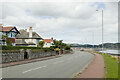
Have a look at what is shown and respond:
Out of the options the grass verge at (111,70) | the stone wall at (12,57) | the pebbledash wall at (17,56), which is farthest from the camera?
the pebbledash wall at (17,56)

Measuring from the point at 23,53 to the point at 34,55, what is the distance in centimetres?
415

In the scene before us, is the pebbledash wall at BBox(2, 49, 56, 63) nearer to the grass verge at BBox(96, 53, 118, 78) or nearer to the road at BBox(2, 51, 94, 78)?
the road at BBox(2, 51, 94, 78)

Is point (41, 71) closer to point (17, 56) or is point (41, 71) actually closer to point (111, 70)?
point (111, 70)

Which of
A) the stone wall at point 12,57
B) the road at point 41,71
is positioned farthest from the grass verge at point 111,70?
the stone wall at point 12,57

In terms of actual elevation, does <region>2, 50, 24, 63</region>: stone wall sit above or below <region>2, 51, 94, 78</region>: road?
above

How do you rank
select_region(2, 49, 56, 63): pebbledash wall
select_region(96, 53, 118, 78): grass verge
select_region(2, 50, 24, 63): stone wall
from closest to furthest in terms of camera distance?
select_region(96, 53, 118, 78): grass verge, select_region(2, 50, 24, 63): stone wall, select_region(2, 49, 56, 63): pebbledash wall

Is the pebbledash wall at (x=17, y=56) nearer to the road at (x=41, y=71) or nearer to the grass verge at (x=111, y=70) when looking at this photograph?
the road at (x=41, y=71)

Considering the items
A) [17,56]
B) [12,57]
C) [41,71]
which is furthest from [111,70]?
[17,56]

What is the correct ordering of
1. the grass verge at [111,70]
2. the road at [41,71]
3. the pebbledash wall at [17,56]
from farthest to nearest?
the pebbledash wall at [17,56] → the road at [41,71] → the grass verge at [111,70]

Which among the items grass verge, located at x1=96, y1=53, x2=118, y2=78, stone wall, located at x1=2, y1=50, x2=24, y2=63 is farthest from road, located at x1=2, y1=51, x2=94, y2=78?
stone wall, located at x1=2, y1=50, x2=24, y2=63

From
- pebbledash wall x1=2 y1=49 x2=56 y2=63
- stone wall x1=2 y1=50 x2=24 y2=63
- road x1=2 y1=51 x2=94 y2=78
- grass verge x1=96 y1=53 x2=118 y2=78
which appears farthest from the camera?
pebbledash wall x1=2 y1=49 x2=56 y2=63

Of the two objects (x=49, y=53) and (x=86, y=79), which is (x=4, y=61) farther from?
(x=49, y=53)

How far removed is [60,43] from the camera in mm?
53250

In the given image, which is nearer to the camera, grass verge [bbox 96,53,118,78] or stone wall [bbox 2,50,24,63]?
grass verge [bbox 96,53,118,78]
